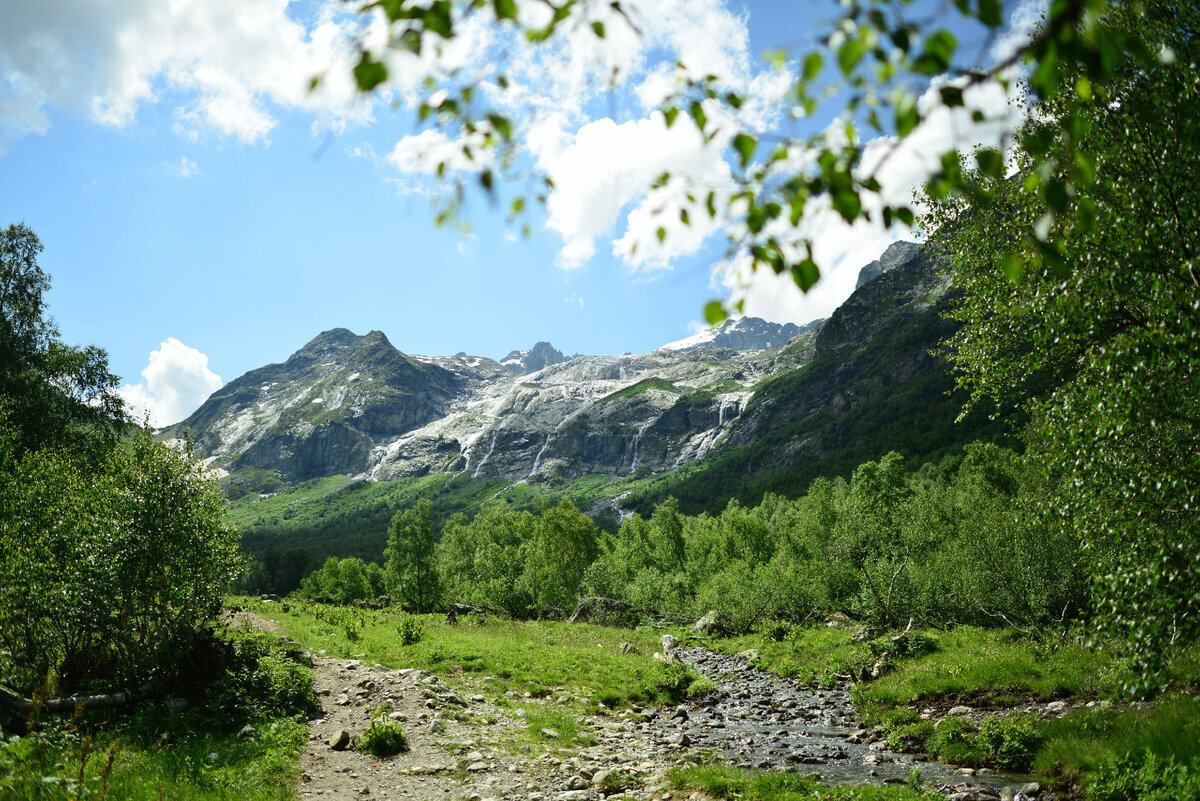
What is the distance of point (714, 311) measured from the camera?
3.52 meters

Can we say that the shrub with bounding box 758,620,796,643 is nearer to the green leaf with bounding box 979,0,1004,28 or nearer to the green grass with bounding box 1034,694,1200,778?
the green grass with bounding box 1034,694,1200,778

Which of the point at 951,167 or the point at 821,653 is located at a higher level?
the point at 951,167

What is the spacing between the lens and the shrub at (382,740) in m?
14.3

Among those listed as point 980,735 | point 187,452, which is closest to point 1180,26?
point 980,735

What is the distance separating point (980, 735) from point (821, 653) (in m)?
18.0

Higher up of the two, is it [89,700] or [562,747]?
[89,700]

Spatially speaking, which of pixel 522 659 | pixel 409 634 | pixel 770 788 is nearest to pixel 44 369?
pixel 409 634

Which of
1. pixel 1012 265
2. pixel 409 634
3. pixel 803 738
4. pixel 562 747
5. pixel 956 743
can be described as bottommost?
pixel 803 738

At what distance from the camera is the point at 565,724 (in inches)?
678

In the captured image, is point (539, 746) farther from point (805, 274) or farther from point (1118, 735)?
point (805, 274)

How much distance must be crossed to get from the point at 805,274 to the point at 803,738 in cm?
1949

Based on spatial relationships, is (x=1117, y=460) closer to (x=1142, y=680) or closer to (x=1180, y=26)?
(x=1142, y=680)

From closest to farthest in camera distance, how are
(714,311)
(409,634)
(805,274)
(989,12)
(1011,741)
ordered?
(989,12) → (805,274) → (714,311) → (1011,741) → (409,634)

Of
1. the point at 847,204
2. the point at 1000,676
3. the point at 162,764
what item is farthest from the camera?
the point at 1000,676
